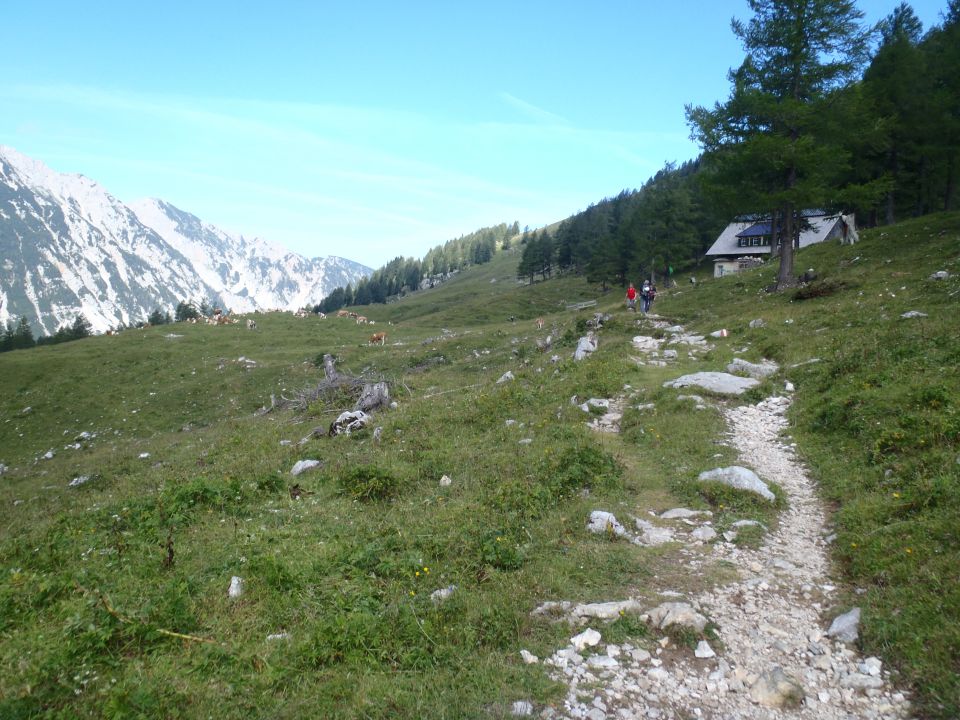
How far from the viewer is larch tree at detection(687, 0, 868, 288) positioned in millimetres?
25422

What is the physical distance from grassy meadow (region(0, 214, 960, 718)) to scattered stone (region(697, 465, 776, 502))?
39 cm

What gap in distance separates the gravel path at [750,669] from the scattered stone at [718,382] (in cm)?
808

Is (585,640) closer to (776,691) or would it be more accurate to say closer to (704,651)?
(704,651)

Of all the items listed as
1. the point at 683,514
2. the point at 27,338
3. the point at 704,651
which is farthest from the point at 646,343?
the point at 27,338

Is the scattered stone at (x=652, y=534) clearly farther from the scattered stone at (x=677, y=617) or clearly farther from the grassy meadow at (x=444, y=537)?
the scattered stone at (x=677, y=617)

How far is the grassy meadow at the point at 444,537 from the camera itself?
5.14 m

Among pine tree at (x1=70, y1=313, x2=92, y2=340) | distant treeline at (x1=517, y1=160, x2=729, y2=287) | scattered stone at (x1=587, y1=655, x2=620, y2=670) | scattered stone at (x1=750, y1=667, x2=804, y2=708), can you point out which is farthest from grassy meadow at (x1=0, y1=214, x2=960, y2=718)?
pine tree at (x1=70, y1=313, x2=92, y2=340)

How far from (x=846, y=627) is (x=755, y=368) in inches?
478

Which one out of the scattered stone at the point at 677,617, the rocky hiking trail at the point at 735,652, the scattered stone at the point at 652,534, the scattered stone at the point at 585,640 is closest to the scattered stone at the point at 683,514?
the scattered stone at the point at 652,534

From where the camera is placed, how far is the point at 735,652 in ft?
18.0

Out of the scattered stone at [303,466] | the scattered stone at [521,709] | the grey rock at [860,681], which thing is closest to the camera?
the scattered stone at [521,709]

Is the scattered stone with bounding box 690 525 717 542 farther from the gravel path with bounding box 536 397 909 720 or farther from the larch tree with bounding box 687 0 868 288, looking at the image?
the larch tree with bounding box 687 0 868 288

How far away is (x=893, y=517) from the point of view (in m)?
7.34

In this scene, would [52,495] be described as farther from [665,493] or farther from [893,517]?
[893,517]
